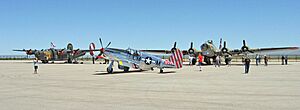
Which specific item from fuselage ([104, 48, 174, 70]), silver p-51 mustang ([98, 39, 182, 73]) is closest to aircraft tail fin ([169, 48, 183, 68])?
silver p-51 mustang ([98, 39, 182, 73])

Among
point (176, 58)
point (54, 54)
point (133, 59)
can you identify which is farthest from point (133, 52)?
point (54, 54)

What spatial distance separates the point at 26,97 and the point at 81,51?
47.2m

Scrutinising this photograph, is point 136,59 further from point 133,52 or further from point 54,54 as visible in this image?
point 54,54

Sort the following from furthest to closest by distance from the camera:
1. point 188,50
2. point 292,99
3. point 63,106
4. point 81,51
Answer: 1. point 81,51
2. point 188,50
3. point 292,99
4. point 63,106

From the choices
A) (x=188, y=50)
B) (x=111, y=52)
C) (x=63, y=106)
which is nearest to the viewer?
(x=63, y=106)

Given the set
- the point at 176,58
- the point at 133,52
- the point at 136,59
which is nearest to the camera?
the point at 176,58

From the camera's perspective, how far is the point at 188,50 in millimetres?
47000

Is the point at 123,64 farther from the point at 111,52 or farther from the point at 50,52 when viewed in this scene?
the point at 50,52

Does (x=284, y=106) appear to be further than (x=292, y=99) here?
No

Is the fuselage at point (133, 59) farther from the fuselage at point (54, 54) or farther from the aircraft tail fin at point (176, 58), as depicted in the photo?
the fuselage at point (54, 54)

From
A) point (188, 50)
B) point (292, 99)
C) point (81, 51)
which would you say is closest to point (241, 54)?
point (188, 50)

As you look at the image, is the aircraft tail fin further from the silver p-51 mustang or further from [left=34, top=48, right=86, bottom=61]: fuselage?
[left=34, top=48, right=86, bottom=61]: fuselage

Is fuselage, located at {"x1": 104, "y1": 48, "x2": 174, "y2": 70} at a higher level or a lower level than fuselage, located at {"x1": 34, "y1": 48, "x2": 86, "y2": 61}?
lower

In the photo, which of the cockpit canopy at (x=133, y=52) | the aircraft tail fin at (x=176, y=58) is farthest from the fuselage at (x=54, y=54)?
the aircraft tail fin at (x=176, y=58)
